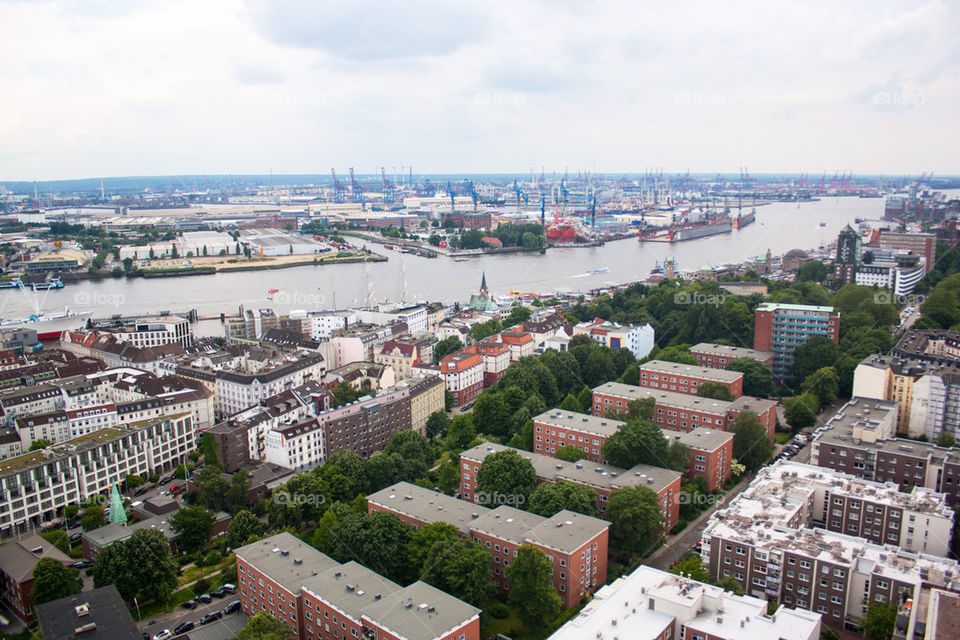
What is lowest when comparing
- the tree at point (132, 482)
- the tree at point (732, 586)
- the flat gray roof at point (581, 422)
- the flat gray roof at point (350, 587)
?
the tree at point (132, 482)

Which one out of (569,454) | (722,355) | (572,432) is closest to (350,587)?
(569,454)

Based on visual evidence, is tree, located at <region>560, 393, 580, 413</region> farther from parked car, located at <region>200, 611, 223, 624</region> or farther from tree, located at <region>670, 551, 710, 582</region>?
parked car, located at <region>200, 611, 223, 624</region>

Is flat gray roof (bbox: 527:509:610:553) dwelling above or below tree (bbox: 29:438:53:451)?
above

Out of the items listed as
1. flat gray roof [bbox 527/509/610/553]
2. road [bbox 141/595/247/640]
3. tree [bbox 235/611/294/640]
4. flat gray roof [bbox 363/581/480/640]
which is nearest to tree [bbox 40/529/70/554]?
road [bbox 141/595/247/640]

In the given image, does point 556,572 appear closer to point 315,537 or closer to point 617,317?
point 315,537

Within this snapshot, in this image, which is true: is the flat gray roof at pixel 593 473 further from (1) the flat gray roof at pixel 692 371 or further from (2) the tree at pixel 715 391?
(1) the flat gray roof at pixel 692 371

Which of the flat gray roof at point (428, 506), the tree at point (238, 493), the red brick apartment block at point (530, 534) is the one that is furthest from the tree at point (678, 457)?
the tree at point (238, 493)

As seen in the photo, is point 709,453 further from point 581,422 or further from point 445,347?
point 445,347

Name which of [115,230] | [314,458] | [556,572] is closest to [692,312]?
[314,458]
